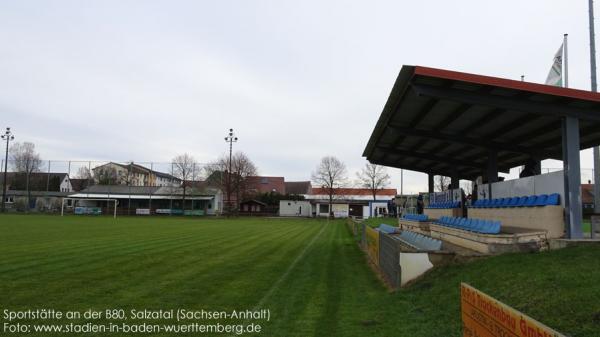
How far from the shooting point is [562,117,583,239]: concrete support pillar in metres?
11.0

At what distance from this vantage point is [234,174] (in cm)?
7831

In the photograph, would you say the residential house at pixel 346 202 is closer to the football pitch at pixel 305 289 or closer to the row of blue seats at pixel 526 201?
the row of blue seats at pixel 526 201

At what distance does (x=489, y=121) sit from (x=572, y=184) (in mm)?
4928

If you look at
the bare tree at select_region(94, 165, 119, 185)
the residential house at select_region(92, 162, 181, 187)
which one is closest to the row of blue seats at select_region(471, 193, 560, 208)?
the residential house at select_region(92, 162, 181, 187)

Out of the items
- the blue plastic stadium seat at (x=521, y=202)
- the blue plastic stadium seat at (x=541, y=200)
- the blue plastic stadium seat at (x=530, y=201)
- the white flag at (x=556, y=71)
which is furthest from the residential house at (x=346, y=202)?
the blue plastic stadium seat at (x=541, y=200)

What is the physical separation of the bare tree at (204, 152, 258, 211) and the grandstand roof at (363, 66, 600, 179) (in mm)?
54615

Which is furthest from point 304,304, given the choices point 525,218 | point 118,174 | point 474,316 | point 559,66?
point 118,174

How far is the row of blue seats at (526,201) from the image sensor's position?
1180 cm

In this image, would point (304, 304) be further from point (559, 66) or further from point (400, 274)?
point (559, 66)

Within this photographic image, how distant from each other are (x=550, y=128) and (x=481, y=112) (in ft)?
8.48

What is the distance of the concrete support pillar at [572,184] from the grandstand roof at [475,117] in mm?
702

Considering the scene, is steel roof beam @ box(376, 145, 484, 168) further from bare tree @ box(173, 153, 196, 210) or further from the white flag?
bare tree @ box(173, 153, 196, 210)

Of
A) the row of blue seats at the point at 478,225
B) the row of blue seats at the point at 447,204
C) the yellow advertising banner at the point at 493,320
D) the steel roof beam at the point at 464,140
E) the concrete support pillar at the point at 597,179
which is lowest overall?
the yellow advertising banner at the point at 493,320

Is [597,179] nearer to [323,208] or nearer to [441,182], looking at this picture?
[441,182]
